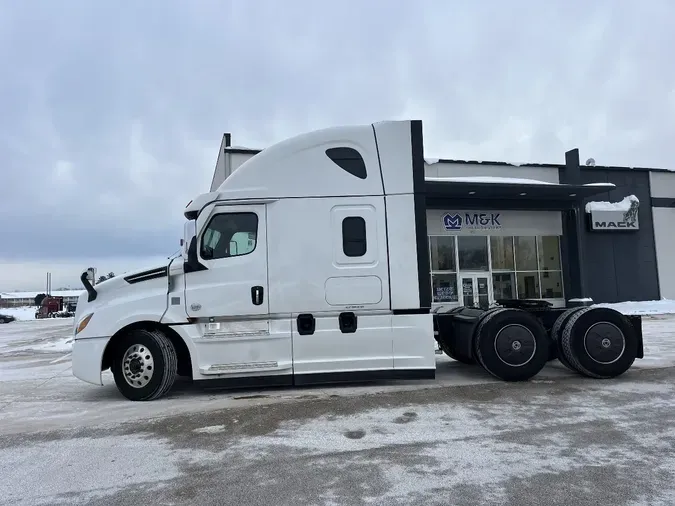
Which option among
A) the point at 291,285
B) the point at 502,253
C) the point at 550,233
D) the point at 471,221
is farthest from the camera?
the point at 550,233

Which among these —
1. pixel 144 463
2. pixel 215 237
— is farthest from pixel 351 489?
pixel 215 237

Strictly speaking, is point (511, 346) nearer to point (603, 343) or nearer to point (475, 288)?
point (603, 343)

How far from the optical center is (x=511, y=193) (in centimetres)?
2170

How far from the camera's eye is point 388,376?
273 inches

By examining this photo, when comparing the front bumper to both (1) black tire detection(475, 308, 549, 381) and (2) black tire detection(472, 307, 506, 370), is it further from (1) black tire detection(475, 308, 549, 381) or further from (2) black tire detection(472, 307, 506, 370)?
(1) black tire detection(475, 308, 549, 381)

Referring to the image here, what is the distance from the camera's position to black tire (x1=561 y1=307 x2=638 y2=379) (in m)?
7.59

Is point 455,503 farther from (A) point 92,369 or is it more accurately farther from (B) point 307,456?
(A) point 92,369

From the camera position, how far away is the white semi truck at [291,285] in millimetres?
6789

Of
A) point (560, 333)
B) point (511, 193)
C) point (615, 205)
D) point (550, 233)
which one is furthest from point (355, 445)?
point (615, 205)

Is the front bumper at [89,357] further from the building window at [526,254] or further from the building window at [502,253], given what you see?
the building window at [526,254]

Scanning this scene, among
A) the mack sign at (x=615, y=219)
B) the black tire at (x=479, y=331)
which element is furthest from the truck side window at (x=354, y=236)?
the mack sign at (x=615, y=219)

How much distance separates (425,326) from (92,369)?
15.2 feet

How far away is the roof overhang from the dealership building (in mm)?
58

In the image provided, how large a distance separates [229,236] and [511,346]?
176 inches
